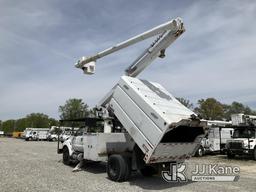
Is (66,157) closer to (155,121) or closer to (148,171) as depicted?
(148,171)

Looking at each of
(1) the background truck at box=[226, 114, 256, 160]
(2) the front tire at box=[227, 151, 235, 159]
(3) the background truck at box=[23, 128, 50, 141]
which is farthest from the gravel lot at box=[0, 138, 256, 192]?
(3) the background truck at box=[23, 128, 50, 141]

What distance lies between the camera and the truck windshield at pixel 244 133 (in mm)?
22562

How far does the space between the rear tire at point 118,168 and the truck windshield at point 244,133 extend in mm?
13862

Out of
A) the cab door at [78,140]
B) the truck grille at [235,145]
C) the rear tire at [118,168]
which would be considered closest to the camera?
the rear tire at [118,168]

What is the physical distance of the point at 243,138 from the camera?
22625mm

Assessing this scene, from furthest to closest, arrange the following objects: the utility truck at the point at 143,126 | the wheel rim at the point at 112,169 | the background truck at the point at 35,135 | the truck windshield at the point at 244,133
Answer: the background truck at the point at 35,135, the truck windshield at the point at 244,133, the wheel rim at the point at 112,169, the utility truck at the point at 143,126

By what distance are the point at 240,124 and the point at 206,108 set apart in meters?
47.5

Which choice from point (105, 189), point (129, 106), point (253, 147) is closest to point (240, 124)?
point (253, 147)

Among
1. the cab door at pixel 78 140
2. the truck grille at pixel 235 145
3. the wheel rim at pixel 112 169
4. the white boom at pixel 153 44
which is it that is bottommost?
the wheel rim at pixel 112 169

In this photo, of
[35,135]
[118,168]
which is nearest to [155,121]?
[118,168]

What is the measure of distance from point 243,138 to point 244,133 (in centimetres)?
47

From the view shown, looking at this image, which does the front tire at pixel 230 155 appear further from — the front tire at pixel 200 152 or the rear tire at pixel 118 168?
the rear tire at pixel 118 168

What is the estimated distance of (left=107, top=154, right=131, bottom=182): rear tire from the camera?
36.8ft

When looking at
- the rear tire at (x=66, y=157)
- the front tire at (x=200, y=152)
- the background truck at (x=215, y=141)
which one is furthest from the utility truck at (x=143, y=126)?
the background truck at (x=215, y=141)
